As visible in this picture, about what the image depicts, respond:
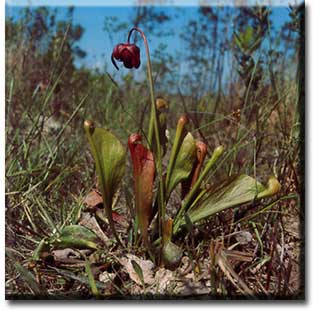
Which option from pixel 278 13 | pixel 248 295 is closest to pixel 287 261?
pixel 248 295

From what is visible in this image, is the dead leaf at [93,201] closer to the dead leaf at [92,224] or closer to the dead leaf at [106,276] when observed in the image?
the dead leaf at [92,224]

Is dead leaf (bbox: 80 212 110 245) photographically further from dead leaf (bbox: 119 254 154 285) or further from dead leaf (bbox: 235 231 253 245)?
dead leaf (bbox: 235 231 253 245)

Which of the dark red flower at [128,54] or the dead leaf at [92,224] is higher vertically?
the dark red flower at [128,54]

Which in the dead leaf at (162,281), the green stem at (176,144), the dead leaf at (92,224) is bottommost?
the dead leaf at (162,281)

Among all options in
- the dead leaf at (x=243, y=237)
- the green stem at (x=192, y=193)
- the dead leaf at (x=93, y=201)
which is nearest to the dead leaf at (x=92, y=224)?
the dead leaf at (x=93, y=201)

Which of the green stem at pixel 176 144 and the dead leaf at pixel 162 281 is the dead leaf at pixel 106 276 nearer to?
the dead leaf at pixel 162 281

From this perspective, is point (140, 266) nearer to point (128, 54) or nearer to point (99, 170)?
point (99, 170)

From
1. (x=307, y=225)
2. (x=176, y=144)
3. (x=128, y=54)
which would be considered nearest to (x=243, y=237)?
(x=307, y=225)

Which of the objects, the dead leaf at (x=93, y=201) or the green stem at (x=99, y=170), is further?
the dead leaf at (x=93, y=201)

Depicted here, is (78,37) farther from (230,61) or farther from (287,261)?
(287,261)
